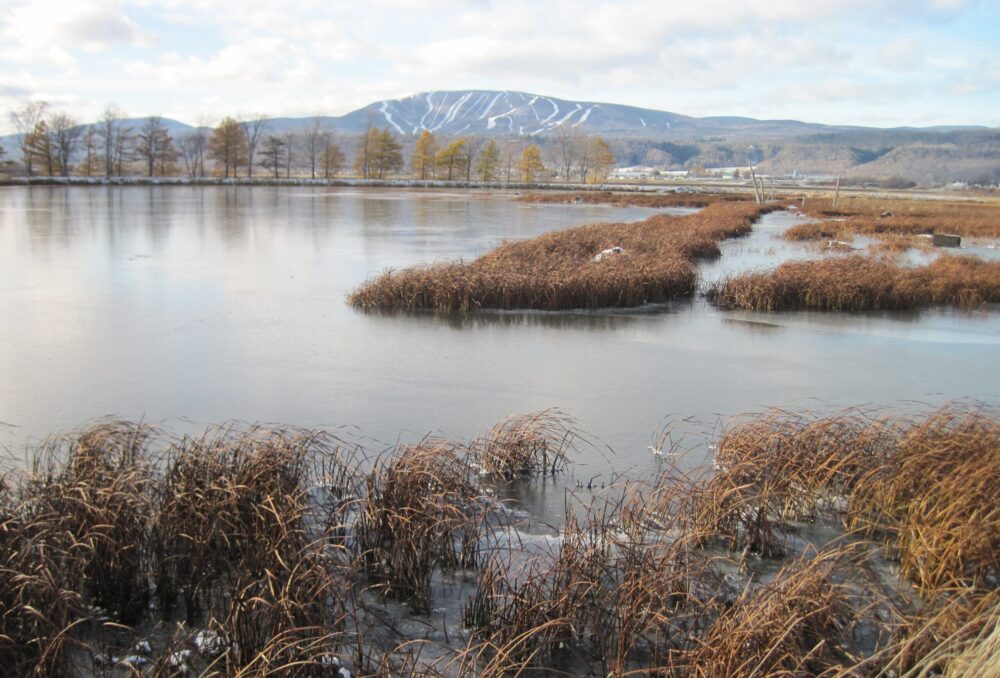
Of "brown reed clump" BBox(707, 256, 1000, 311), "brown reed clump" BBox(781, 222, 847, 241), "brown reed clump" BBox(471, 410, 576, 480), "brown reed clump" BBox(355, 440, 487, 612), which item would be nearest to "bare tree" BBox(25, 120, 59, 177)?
"brown reed clump" BBox(781, 222, 847, 241)

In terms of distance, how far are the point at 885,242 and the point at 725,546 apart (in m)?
21.2

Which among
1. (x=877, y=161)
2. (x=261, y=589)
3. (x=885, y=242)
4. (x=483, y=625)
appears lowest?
(x=483, y=625)

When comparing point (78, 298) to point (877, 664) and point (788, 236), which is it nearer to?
point (877, 664)

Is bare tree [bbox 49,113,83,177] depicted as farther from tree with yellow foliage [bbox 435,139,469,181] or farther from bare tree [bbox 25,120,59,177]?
tree with yellow foliage [bbox 435,139,469,181]

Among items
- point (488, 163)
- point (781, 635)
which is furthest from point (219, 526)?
point (488, 163)

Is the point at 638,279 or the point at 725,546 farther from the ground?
the point at 638,279

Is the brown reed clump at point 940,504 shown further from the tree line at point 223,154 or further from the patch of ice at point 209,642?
the tree line at point 223,154

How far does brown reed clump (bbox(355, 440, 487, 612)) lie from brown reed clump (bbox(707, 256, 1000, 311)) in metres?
9.89

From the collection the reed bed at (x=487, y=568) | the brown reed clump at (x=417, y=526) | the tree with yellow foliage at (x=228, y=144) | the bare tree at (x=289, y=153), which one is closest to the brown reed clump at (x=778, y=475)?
the reed bed at (x=487, y=568)

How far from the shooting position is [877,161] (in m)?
164

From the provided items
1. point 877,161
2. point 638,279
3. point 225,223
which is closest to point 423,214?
point 225,223

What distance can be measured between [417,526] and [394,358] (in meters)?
5.31

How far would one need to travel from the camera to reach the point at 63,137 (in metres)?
64.7

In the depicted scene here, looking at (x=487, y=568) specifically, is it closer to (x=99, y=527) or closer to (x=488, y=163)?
(x=99, y=527)
